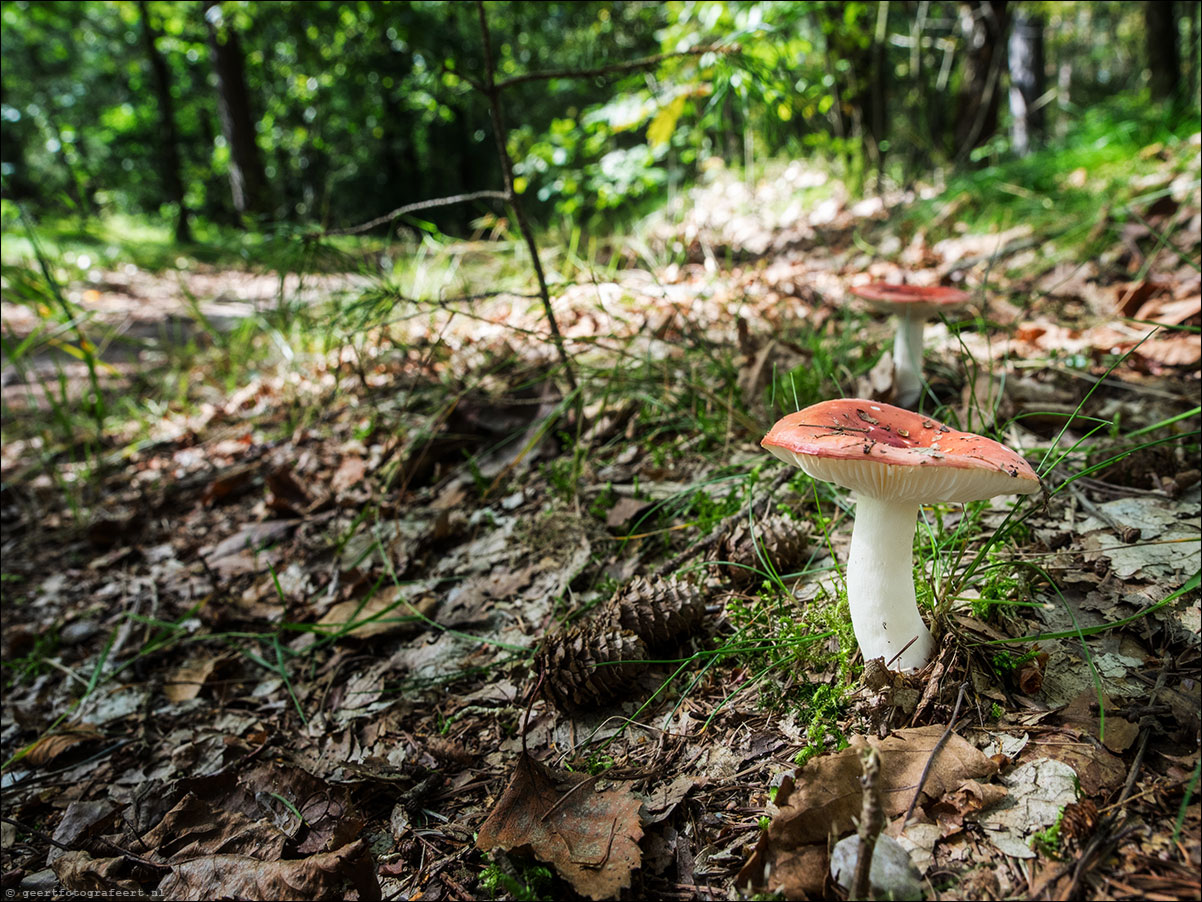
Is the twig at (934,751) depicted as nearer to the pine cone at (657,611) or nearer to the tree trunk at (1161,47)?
the pine cone at (657,611)

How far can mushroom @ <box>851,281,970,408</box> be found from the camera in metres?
2.36

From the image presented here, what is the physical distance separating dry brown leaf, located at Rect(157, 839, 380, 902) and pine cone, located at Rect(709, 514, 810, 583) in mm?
1099

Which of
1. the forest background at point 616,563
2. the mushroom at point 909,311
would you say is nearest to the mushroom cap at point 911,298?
the mushroom at point 909,311

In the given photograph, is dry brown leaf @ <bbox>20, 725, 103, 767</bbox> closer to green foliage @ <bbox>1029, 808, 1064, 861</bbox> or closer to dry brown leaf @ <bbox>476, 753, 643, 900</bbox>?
dry brown leaf @ <bbox>476, 753, 643, 900</bbox>

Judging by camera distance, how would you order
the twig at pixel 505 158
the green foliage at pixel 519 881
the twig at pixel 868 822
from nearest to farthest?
1. the twig at pixel 868 822
2. the green foliage at pixel 519 881
3. the twig at pixel 505 158

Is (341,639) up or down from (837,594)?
down

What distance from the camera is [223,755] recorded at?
6.15ft

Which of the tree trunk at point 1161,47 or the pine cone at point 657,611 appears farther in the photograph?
the tree trunk at point 1161,47

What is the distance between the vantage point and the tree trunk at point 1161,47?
6918mm

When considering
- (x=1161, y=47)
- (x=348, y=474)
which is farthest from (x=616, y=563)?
(x=1161, y=47)

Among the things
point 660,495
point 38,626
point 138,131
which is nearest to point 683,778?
point 660,495

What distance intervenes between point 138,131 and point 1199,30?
96.3 ft

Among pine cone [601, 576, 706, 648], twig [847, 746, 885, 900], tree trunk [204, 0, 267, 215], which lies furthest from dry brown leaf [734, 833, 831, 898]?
tree trunk [204, 0, 267, 215]

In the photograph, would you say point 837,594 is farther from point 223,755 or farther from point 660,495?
point 223,755
